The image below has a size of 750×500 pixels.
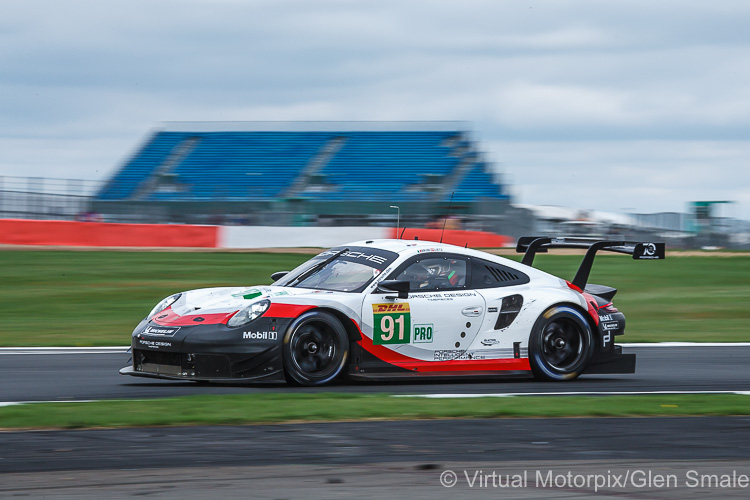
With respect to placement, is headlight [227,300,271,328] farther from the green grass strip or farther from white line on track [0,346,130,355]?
white line on track [0,346,130,355]

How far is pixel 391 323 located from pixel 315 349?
2.26ft

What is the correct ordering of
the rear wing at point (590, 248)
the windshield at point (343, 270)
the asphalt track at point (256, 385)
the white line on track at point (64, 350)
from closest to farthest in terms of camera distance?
the asphalt track at point (256, 385) < the windshield at point (343, 270) < the rear wing at point (590, 248) < the white line on track at point (64, 350)

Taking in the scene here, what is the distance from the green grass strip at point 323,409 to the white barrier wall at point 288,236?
882 inches

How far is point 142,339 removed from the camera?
8203 mm

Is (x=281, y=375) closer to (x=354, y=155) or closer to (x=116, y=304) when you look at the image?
(x=116, y=304)

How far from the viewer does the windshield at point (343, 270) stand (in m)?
8.68

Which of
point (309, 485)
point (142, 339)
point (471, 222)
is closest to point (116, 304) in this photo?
point (142, 339)

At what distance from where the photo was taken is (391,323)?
850 centimetres

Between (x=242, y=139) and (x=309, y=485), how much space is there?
42990 millimetres

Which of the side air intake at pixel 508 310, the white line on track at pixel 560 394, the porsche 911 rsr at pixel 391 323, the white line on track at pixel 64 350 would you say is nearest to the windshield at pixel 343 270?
the porsche 911 rsr at pixel 391 323

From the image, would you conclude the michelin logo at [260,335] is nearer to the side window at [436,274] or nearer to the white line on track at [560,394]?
the white line on track at [560,394]

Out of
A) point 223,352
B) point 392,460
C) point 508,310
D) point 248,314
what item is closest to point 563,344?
point 508,310

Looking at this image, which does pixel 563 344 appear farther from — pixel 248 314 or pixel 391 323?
pixel 248 314

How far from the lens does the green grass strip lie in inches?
248
